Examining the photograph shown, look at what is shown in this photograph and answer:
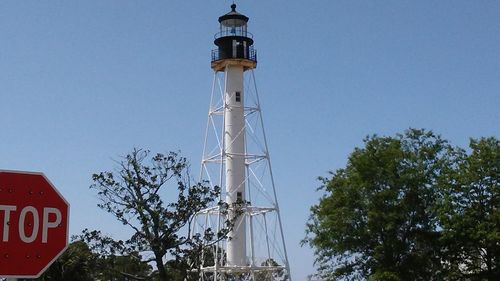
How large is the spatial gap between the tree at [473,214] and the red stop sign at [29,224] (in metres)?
34.3

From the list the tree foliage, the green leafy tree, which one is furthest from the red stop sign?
the tree foliage

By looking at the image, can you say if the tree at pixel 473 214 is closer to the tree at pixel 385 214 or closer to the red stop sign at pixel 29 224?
the tree at pixel 385 214

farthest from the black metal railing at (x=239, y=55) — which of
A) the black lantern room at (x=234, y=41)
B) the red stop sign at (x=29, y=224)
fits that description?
the red stop sign at (x=29, y=224)

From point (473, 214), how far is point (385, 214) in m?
4.79

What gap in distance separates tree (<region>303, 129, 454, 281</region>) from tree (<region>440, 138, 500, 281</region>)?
3.72ft

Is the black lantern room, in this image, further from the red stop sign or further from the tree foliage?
the red stop sign

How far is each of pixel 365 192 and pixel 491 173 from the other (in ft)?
23.3

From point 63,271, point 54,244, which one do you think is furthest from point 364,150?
point 54,244

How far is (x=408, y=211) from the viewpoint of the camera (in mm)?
41500

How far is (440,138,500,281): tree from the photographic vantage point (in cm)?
3912

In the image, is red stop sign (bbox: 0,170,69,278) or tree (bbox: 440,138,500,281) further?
tree (bbox: 440,138,500,281)

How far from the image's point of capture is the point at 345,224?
41719mm

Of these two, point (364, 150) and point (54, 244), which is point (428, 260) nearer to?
point (364, 150)

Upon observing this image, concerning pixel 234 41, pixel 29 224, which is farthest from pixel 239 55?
pixel 29 224
